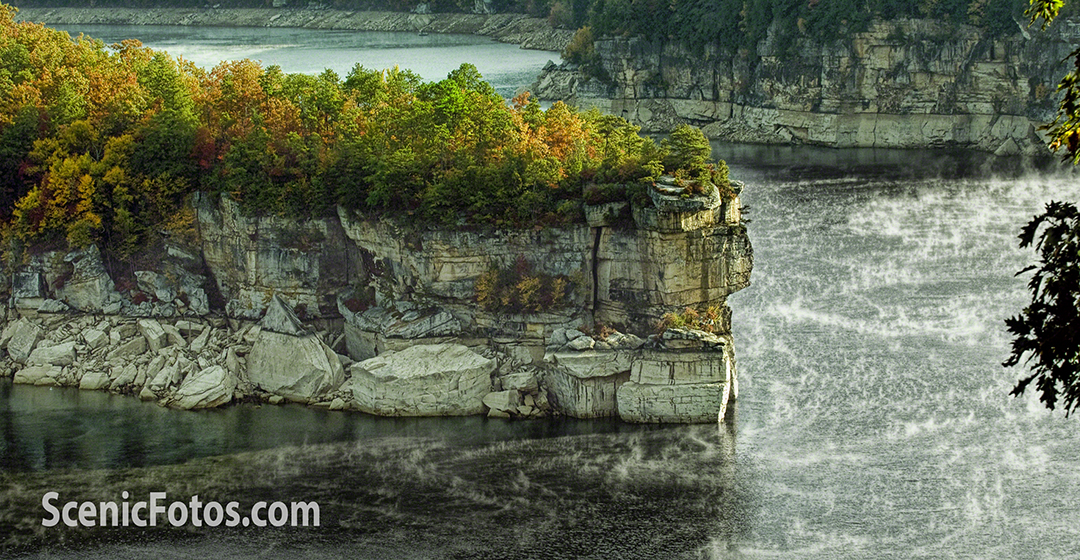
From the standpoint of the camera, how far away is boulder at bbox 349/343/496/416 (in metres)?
53.0

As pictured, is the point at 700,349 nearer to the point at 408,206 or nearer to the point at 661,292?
the point at 661,292

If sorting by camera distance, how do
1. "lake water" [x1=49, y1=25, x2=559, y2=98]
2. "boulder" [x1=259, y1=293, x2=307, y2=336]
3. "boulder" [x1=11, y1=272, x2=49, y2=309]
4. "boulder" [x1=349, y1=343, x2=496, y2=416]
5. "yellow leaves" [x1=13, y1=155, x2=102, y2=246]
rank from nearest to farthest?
"boulder" [x1=349, y1=343, x2=496, y2=416] < "boulder" [x1=259, y1=293, x2=307, y2=336] < "boulder" [x1=11, y1=272, x2=49, y2=309] < "yellow leaves" [x1=13, y1=155, x2=102, y2=246] < "lake water" [x1=49, y1=25, x2=559, y2=98]

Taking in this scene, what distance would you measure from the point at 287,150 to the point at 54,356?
13.2m

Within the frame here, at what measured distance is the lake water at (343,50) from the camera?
133 metres

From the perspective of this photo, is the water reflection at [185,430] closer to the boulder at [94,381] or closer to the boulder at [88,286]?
the boulder at [94,381]

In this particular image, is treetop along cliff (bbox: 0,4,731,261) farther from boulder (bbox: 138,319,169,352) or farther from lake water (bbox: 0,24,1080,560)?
lake water (bbox: 0,24,1080,560)

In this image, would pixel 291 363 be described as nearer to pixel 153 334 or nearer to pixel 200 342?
pixel 200 342

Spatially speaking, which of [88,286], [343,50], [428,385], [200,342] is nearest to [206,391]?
[200,342]

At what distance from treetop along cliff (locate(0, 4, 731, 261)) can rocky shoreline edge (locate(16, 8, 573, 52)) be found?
94.4 meters

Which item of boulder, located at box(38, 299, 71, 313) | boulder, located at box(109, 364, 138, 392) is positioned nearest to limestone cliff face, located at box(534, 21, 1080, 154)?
boulder, located at box(38, 299, 71, 313)

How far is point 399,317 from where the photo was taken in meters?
55.9

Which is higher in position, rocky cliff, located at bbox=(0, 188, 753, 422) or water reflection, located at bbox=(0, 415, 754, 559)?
rocky cliff, located at bbox=(0, 188, 753, 422)

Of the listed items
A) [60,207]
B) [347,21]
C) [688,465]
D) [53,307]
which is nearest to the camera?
[688,465]

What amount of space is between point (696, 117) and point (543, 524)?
3173 inches
